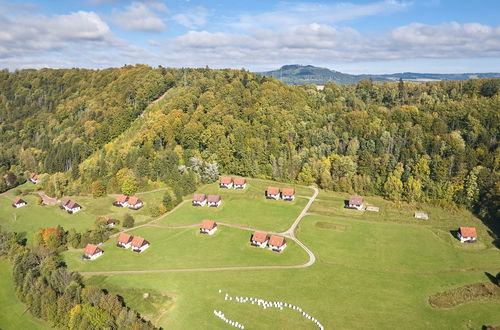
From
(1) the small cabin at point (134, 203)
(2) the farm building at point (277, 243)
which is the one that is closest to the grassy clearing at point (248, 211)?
(2) the farm building at point (277, 243)

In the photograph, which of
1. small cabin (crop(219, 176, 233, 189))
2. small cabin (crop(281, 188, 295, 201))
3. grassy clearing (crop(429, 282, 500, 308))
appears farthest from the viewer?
small cabin (crop(219, 176, 233, 189))

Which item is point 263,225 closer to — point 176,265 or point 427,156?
point 176,265

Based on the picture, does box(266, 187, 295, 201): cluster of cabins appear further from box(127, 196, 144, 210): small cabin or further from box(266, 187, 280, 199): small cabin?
box(127, 196, 144, 210): small cabin

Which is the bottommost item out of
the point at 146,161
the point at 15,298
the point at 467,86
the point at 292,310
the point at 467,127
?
the point at 15,298

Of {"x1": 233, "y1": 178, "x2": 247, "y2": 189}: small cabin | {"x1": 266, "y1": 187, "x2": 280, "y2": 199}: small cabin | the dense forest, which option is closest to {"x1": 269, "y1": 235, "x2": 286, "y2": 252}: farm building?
{"x1": 266, "y1": 187, "x2": 280, "y2": 199}: small cabin

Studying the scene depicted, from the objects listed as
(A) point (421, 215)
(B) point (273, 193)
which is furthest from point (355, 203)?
(B) point (273, 193)

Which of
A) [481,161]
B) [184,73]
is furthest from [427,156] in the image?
[184,73]
